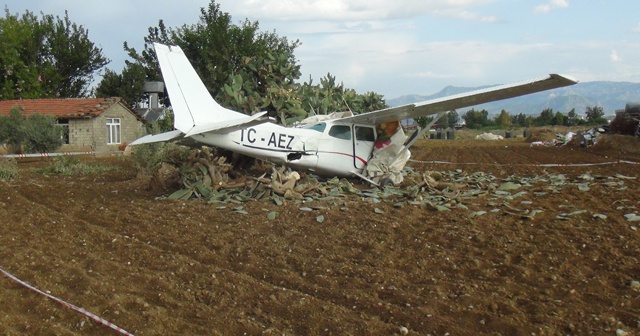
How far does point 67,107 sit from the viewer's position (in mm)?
35500

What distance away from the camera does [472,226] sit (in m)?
8.29

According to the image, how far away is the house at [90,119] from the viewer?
34.2 metres

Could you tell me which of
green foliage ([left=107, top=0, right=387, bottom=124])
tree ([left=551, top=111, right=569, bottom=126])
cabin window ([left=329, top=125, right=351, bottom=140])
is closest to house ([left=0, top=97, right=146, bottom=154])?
green foliage ([left=107, top=0, right=387, bottom=124])

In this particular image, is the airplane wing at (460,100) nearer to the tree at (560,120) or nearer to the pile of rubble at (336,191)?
the pile of rubble at (336,191)

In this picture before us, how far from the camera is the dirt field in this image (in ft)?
16.6

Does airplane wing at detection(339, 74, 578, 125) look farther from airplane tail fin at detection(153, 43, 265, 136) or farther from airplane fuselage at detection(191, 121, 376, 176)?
airplane tail fin at detection(153, 43, 265, 136)

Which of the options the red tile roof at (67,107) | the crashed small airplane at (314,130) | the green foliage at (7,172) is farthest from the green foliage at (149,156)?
the red tile roof at (67,107)

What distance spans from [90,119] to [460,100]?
1091 inches

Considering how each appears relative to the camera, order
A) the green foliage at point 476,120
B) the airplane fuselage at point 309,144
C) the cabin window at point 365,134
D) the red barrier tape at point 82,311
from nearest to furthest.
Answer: the red barrier tape at point 82,311
the airplane fuselage at point 309,144
the cabin window at point 365,134
the green foliage at point 476,120

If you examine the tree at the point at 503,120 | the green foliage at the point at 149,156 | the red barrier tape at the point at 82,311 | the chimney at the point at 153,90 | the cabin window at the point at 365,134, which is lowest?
the red barrier tape at the point at 82,311

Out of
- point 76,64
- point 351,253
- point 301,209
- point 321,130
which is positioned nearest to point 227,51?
point 76,64

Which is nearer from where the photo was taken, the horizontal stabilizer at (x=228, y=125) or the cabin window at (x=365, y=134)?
the horizontal stabilizer at (x=228, y=125)

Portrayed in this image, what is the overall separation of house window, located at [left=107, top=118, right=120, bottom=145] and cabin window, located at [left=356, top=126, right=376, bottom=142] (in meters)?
25.9

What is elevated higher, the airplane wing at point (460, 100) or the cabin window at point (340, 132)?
the airplane wing at point (460, 100)
